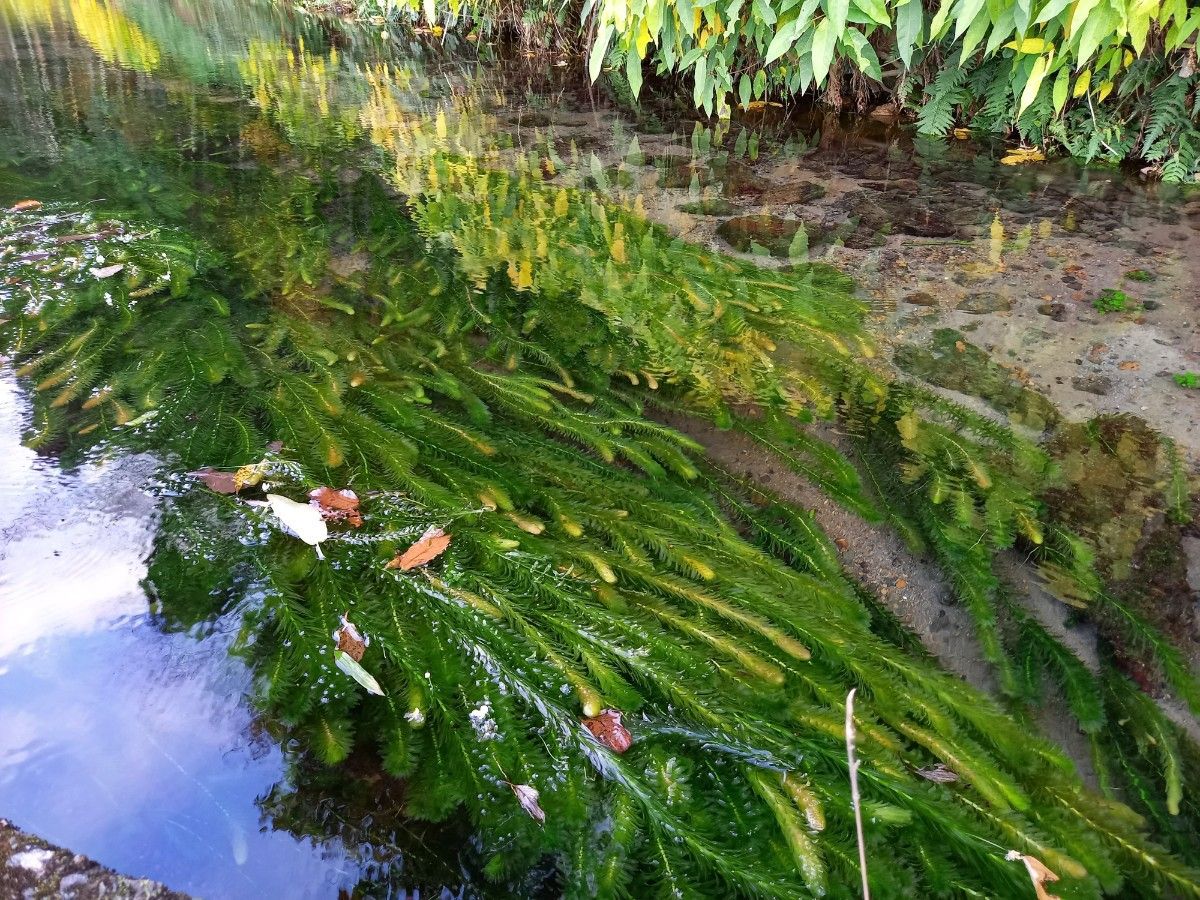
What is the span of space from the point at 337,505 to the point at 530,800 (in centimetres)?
97

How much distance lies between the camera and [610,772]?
53.9 inches

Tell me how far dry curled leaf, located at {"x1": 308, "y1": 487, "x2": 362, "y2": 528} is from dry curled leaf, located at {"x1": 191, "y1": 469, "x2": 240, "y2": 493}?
0.77 ft

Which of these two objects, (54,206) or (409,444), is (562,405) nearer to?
(409,444)

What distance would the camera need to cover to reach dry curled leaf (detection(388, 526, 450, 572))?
1.74 metres

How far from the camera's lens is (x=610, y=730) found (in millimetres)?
1428

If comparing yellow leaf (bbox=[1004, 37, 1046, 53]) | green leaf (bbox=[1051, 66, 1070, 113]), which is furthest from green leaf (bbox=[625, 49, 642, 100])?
green leaf (bbox=[1051, 66, 1070, 113])

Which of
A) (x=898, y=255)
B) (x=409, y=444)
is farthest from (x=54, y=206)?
(x=898, y=255)

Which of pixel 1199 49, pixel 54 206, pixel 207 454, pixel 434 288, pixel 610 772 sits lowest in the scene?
pixel 610 772

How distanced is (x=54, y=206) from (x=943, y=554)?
16.4ft

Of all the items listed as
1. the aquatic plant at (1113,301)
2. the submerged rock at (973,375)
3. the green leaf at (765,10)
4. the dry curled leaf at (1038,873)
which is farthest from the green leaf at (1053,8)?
the dry curled leaf at (1038,873)

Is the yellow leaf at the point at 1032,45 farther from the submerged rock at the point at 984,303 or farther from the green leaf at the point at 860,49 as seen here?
the submerged rock at the point at 984,303

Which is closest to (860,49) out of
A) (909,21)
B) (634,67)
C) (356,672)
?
(909,21)

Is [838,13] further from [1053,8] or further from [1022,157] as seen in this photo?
[1022,157]

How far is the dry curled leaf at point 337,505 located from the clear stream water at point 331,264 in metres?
0.35
